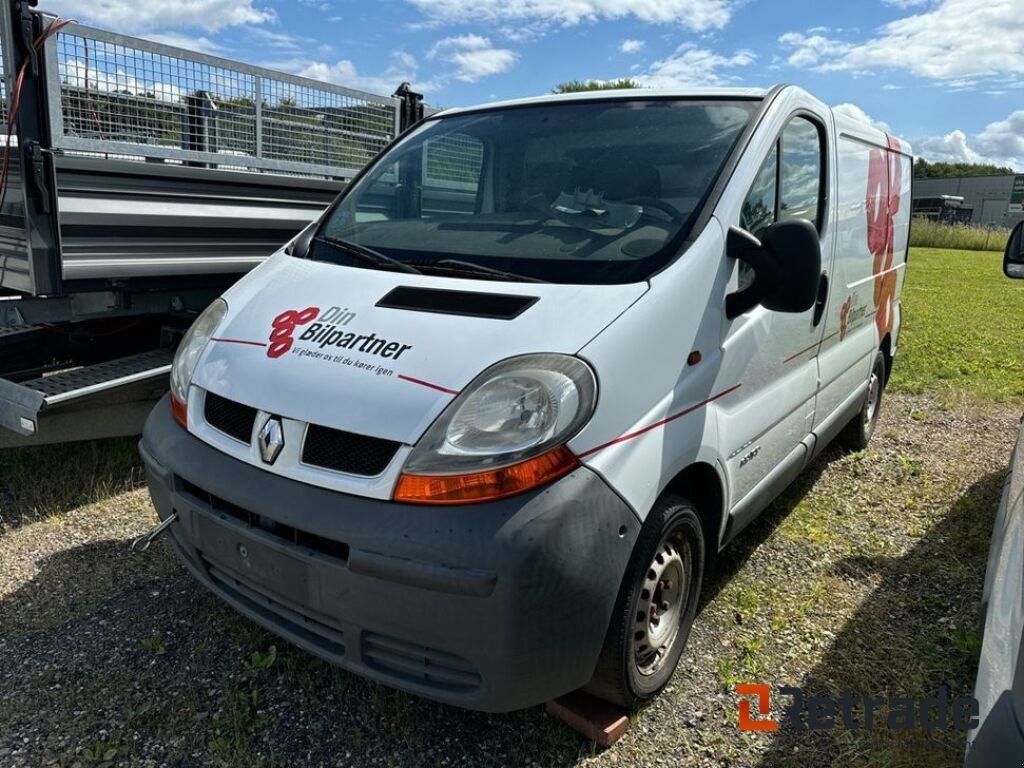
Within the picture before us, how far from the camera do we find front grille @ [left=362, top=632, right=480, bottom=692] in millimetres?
1947

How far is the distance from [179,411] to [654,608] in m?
1.68

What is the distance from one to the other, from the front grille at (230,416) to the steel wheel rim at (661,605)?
1.24 meters

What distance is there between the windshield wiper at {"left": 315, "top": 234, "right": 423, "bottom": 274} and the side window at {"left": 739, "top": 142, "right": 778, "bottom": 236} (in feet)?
3.80

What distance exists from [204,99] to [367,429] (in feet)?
9.86

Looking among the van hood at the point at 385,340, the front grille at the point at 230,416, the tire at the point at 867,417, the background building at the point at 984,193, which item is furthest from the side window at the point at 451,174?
the background building at the point at 984,193

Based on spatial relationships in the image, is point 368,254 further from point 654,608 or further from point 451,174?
point 654,608

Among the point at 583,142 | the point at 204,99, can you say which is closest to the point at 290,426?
the point at 583,142

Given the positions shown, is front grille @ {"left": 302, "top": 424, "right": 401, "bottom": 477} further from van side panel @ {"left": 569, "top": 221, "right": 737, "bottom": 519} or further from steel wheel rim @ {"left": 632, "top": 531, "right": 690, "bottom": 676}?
steel wheel rim @ {"left": 632, "top": 531, "right": 690, "bottom": 676}

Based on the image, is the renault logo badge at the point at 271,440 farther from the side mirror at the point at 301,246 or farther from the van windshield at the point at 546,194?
the side mirror at the point at 301,246

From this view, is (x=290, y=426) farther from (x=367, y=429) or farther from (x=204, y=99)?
(x=204, y=99)

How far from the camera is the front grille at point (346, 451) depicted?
6.56ft

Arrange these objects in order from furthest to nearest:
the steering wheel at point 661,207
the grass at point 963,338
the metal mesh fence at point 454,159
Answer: the grass at point 963,338
the metal mesh fence at point 454,159
the steering wheel at point 661,207

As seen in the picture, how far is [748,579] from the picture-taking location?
3.33 metres

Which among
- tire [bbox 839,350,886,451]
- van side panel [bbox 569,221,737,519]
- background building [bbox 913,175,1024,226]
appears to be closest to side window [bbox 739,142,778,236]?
van side panel [bbox 569,221,737,519]
